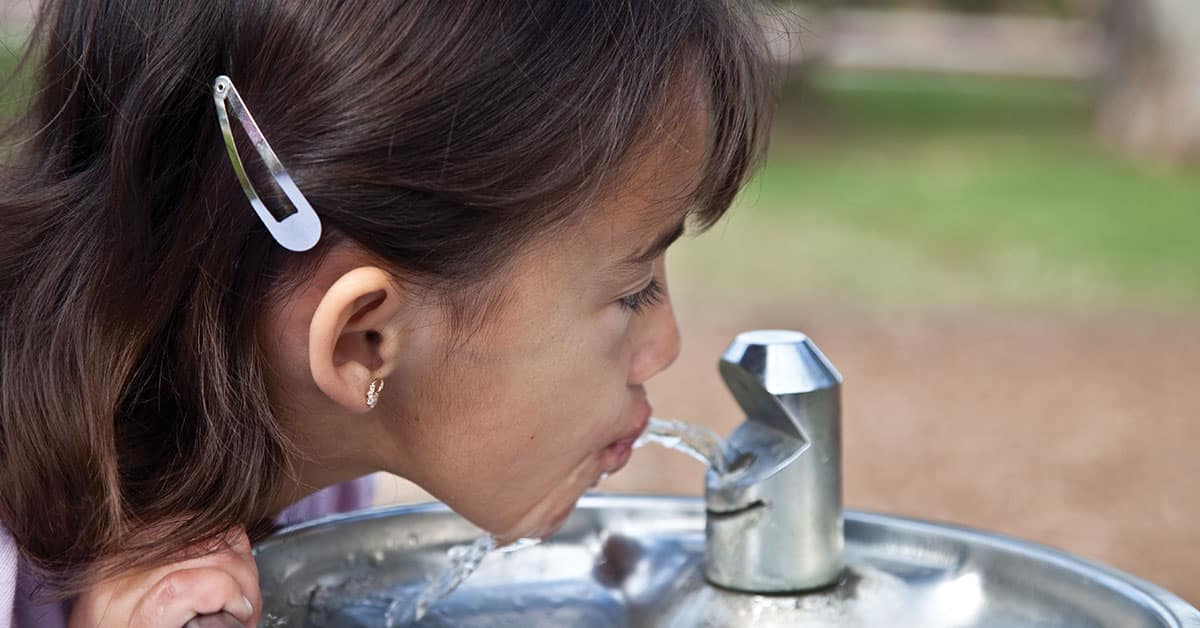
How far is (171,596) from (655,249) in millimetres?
275

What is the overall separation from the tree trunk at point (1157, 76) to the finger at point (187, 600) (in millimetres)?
5515

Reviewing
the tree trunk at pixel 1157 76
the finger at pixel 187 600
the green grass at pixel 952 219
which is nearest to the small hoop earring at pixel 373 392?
the finger at pixel 187 600

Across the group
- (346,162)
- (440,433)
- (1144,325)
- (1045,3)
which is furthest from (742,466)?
(1045,3)

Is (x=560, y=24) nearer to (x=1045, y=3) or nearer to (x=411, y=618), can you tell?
(x=411, y=618)

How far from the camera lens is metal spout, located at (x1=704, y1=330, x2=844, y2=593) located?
767 millimetres

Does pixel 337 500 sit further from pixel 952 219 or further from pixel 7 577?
pixel 952 219

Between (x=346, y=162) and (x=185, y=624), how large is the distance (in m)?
0.21

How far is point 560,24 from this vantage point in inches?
26.4

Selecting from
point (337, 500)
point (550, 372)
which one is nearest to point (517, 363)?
point (550, 372)

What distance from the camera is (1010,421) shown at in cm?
284

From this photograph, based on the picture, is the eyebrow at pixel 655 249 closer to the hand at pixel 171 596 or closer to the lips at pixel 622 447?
the lips at pixel 622 447

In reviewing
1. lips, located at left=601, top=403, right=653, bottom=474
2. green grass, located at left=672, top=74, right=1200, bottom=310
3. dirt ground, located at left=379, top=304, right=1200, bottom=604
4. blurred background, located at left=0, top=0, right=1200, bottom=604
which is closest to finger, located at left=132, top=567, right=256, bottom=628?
lips, located at left=601, top=403, right=653, bottom=474

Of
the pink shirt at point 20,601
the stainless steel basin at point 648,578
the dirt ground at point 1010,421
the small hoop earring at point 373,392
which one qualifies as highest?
the small hoop earring at point 373,392

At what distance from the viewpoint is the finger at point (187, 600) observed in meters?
0.65
